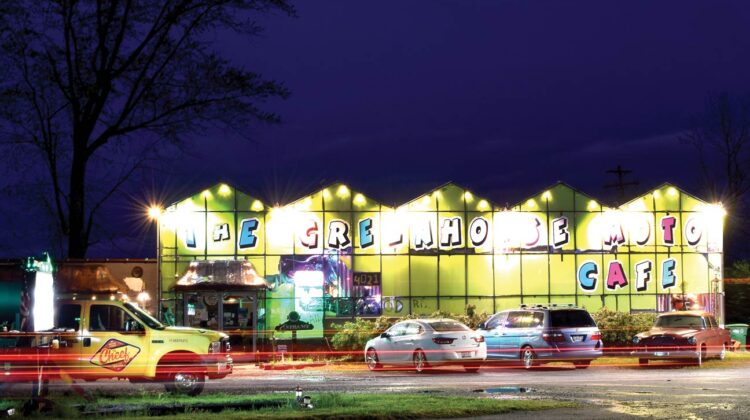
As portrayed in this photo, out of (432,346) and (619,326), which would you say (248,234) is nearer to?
(432,346)

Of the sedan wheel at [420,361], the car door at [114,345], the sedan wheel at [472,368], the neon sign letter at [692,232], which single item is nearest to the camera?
the car door at [114,345]

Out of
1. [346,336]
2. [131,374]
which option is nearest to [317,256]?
[346,336]

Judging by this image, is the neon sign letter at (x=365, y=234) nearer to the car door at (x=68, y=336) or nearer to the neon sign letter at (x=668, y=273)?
the neon sign letter at (x=668, y=273)

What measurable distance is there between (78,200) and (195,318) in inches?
224

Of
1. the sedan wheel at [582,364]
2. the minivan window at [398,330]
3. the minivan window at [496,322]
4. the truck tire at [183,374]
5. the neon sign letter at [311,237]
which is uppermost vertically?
the neon sign letter at [311,237]

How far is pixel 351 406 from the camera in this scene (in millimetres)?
17875

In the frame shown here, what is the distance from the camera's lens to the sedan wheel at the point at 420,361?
29.3 m

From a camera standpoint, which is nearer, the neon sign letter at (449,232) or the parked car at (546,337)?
the parked car at (546,337)

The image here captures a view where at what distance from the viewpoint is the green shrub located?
3791cm

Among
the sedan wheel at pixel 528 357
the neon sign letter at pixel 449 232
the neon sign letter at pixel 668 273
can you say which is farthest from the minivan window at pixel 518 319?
the neon sign letter at pixel 668 273

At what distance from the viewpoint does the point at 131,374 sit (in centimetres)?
2239

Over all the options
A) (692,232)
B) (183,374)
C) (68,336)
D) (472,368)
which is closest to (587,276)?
(692,232)

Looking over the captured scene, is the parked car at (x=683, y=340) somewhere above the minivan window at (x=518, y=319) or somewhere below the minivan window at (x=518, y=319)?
below

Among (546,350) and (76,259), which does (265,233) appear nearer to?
(76,259)
